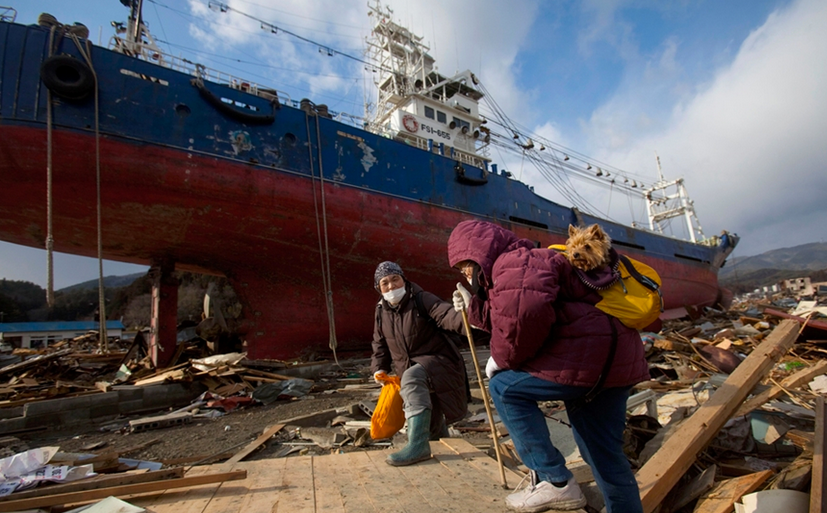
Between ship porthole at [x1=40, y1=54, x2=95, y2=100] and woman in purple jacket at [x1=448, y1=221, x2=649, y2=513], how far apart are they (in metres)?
8.50

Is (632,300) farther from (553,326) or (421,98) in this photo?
(421,98)

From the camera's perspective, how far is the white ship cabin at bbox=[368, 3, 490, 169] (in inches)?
631

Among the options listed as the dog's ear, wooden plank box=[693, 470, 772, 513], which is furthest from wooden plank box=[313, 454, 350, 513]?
wooden plank box=[693, 470, 772, 513]

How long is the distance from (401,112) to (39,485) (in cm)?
1493

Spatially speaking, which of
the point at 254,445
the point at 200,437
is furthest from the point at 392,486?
the point at 200,437

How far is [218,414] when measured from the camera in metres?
5.73

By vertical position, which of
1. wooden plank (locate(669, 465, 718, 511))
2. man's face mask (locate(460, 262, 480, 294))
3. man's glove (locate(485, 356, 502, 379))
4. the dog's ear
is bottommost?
wooden plank (locate(669, 465, 718, 511))

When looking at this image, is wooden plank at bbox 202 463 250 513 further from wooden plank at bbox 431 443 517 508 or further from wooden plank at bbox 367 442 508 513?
wooden plank at bbox 431 443 517 508

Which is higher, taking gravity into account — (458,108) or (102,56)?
(458,108)

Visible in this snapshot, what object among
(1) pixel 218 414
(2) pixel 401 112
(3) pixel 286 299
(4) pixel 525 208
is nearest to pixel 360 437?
(1) pixel 218 414

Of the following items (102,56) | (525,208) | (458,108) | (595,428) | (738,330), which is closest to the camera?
(595,428)

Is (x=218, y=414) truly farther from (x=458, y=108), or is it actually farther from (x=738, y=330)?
(x=458, y=108)

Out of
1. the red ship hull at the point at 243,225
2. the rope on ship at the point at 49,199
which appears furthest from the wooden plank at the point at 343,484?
the red ship hull at the point at 243,225

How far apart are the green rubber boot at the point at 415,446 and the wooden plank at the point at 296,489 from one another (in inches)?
20.5
